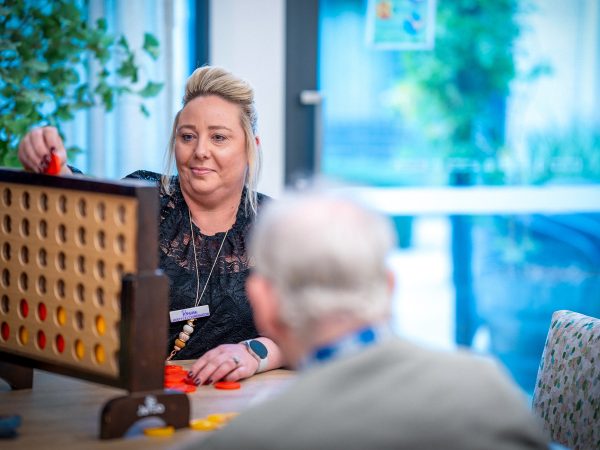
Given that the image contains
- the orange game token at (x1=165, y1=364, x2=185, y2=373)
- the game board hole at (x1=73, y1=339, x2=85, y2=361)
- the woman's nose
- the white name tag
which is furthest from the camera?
the woman's nose

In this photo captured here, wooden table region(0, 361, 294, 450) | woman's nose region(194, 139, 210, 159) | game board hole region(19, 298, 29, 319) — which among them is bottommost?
wooden table region(0, 361, 294, 450)

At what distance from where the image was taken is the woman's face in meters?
2.55

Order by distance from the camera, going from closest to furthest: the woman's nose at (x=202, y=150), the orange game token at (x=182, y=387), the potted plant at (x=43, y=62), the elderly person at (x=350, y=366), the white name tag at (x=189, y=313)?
the elderly person at (x=350, y=366)
the orange game token at (x=182, y=387)
the white name tag at (x=189, y=313)
the woman's nose at (x=202, y=150)
the potted plant at (x=43, y=62)

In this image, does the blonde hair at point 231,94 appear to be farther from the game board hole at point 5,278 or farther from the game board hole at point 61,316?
the game board hole at point 61,316

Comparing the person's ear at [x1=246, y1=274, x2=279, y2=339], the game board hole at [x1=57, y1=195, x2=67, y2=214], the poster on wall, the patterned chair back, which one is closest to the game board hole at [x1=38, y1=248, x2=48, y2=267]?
the game board hole at [x1=57, y1=195, x2=67, y2=214]

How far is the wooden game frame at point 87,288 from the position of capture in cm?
166

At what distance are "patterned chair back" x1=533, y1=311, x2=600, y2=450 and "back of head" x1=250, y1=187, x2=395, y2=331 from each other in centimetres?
90

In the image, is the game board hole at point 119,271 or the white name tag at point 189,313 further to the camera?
the white name tag at point 189,313

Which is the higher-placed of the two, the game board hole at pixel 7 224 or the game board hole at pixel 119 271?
the game board hole at pixel 7 224


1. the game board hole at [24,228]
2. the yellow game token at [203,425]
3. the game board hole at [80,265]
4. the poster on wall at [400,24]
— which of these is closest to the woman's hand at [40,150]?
the game board hole at [24,228]

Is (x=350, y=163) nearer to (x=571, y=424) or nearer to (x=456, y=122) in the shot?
(x=456, y=122)

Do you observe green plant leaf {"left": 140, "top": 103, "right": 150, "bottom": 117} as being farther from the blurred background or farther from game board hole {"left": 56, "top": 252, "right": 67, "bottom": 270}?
game board hole {"left": 56, "top": 252, "right": 67, "bottom": 270}

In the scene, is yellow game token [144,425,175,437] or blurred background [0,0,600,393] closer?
yellow game token [144,425,175,437]

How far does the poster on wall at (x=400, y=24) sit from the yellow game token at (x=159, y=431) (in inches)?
110
